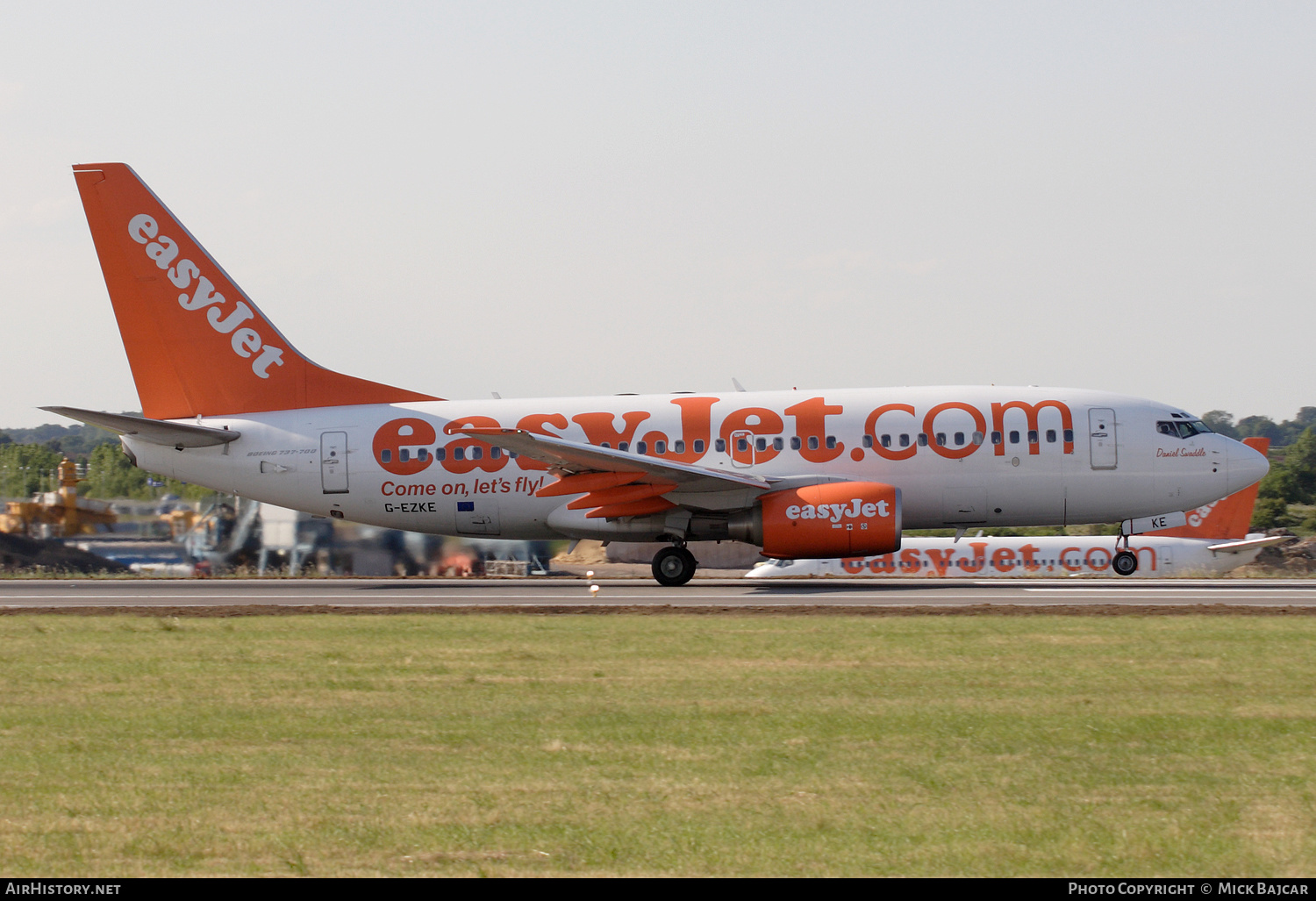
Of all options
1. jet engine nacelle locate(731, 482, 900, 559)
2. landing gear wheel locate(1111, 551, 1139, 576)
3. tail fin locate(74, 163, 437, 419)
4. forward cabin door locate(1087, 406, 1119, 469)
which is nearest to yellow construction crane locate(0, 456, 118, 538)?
tail fin locate(74, 163, 437, 419)

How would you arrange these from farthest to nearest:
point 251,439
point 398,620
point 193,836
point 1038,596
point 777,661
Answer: point 251,439 < point 1038,596 < point 398,620 < point 777,661 < point 193,836

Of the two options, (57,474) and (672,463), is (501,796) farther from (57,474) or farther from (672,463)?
(57,474)

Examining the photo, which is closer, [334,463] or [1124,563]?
[1124,563]

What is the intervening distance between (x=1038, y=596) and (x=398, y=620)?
35.5ft

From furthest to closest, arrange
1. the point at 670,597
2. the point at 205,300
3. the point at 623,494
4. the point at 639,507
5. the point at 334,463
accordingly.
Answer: the point at 205,300, the point at 334,463, the point at 639,507, the point at 623,494, the point at 670,597

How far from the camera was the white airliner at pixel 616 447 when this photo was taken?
1017 inches

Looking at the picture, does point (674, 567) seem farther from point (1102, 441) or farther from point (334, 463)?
point (1102, 441)

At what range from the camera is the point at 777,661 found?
45.4ft

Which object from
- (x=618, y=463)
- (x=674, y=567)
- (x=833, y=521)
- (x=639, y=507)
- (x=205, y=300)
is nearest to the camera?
(x=833, y=521)

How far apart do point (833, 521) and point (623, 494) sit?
434cm

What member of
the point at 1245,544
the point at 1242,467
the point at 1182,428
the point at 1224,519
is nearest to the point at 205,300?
the point at 1182,428

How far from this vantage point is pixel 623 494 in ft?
85.6

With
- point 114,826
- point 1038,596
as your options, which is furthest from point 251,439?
point 114,826

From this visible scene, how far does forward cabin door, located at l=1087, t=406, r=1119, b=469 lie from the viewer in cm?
2627
